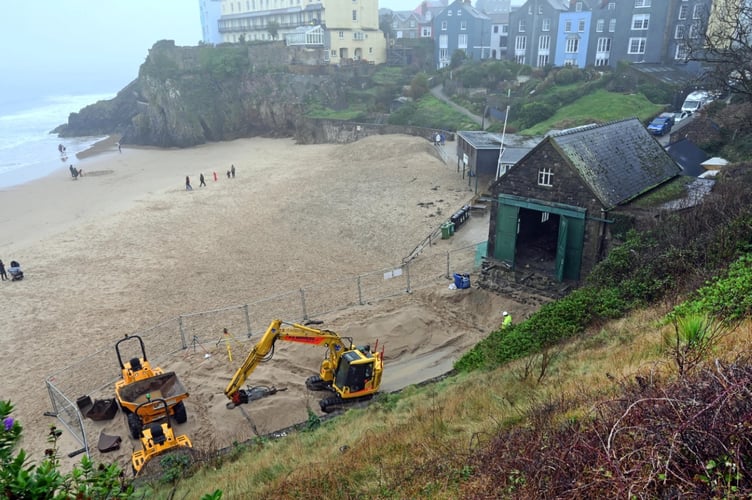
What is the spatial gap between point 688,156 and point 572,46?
42.2 m

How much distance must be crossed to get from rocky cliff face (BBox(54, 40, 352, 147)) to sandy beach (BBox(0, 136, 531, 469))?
17.7 meters

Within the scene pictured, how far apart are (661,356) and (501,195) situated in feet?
41.7

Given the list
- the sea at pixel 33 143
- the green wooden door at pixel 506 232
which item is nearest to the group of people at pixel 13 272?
the green wooden door at pixel 506 232

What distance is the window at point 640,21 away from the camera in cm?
5797

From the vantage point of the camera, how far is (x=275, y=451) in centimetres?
1127

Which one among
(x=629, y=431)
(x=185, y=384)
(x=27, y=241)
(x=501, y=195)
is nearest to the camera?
(x=629, y=431)

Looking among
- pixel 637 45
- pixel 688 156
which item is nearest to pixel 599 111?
pixel 637 45

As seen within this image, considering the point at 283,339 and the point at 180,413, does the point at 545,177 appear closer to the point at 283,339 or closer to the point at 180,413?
the point at 283,339

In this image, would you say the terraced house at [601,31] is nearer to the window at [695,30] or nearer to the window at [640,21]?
the window at [640,21]

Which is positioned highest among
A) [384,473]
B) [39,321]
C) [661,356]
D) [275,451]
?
[661,356]

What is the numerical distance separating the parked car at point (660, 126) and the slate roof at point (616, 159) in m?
21.8

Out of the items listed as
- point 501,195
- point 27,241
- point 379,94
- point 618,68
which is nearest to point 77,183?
point 27,241

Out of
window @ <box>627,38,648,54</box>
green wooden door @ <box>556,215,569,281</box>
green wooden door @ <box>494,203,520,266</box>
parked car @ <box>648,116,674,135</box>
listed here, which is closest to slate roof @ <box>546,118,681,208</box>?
green wooden door @ <box>556,215,569,281</box>

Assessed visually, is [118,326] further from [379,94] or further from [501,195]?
[379,94]
